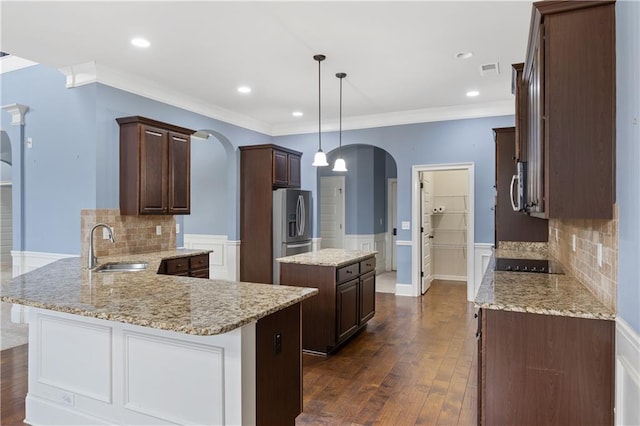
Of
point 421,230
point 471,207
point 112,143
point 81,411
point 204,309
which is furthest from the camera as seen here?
point 421,230

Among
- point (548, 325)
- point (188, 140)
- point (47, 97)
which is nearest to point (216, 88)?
point (188, 140)

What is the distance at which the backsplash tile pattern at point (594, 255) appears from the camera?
175 centimetres

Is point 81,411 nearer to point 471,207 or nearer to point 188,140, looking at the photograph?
point 188,140

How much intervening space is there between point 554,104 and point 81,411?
2.98m

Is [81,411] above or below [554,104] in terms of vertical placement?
below

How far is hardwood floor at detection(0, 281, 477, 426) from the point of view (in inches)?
103

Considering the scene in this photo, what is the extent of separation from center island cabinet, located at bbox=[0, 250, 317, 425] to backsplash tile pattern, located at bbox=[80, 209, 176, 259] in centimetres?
165

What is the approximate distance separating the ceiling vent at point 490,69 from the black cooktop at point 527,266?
2.16 m

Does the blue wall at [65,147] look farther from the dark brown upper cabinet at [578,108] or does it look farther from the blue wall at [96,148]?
the dark brown upper cabinet at [578,108]

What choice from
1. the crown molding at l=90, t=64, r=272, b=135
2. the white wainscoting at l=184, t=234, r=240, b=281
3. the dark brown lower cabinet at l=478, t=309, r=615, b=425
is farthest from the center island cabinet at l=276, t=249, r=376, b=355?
the crown molding at l=90, t=64, r=272, b=135

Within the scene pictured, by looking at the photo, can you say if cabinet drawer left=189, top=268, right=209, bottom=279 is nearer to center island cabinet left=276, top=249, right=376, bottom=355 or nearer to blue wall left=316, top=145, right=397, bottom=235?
center island cabinet left=276, top=249, right=376, bottom=355

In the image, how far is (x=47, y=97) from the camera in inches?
179

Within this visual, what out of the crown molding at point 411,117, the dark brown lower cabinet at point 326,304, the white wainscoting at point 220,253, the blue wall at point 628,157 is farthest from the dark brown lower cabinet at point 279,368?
the crown molding at point 411,117

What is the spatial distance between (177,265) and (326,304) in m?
1.74
